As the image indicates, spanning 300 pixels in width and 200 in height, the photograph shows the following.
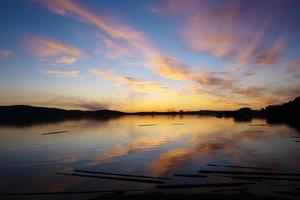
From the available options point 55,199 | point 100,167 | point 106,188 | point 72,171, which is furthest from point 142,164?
point 55,199

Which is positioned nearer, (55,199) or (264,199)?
(264,199)

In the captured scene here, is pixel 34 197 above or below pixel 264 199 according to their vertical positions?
below

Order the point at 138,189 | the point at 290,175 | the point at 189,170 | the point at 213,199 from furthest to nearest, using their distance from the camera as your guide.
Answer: the point at 189,170 → the point at 290,175 → the point at 138,189 → the point at 213,199

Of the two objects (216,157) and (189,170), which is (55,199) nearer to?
(189,170)

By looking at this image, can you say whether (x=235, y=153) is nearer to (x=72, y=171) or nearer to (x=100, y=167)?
(x=100, y=167)

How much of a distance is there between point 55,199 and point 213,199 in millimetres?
13488

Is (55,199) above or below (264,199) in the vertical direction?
below

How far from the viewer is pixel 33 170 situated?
38.6m

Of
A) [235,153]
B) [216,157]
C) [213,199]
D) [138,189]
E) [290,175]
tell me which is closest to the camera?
[213,199]

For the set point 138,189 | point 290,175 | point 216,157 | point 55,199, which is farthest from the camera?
point 216,157

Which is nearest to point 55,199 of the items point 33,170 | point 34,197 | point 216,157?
point 34,197

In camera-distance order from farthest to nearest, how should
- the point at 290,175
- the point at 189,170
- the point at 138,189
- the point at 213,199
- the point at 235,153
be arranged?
the point at 235,153
the point at 189,170
the point at 290,175
the point at 138,189
the point at 213,199

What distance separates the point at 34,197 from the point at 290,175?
83.8 feet

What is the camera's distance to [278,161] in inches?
1608
